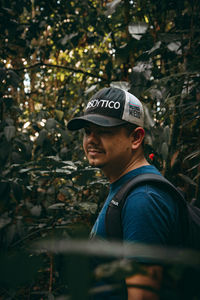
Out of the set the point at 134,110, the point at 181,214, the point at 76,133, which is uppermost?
the point at 134,110

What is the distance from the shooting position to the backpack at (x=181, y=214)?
85 centimetres

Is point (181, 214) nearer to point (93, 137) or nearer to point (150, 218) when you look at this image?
point (150, 218)

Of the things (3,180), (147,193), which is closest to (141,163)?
(147,193)

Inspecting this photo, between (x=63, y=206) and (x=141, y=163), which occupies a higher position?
(x=141, y=163)

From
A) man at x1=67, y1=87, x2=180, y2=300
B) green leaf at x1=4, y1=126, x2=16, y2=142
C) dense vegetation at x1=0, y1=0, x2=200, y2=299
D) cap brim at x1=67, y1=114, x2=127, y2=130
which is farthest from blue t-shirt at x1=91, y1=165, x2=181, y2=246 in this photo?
green leaf at x1=4, y1=126, x2=16, y2=142

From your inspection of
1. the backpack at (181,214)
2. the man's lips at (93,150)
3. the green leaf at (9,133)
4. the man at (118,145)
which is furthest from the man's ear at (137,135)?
the green leaf at (9,133)

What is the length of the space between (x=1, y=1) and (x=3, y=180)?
1.41 meters

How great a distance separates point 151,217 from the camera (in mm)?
848

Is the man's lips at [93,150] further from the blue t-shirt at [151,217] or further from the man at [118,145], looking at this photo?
the blue t-shirt at [151,217]

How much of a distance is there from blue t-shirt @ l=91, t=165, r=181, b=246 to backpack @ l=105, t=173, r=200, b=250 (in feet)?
0.05

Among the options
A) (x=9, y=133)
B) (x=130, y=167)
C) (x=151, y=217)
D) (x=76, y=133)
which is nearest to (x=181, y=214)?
(x=151, y=217)

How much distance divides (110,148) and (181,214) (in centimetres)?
39

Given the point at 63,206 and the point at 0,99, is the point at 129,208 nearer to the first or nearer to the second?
the point at 63,206

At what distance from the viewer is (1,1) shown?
2088 millimetres
